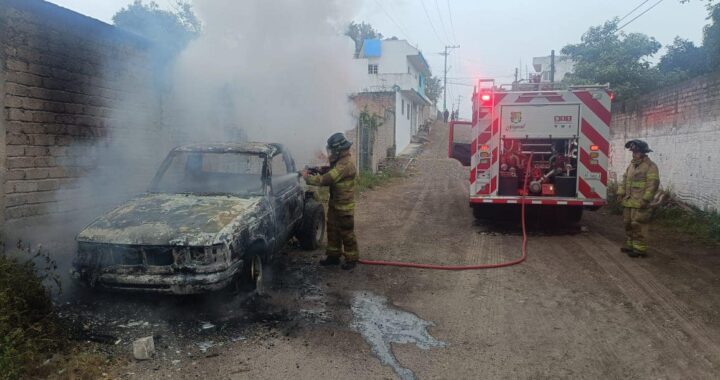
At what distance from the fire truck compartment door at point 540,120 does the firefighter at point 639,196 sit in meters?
1.31

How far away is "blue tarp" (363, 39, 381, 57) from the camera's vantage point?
28.7 m

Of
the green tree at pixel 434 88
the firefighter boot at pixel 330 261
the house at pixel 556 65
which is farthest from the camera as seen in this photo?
the green tree at pixel 434 88

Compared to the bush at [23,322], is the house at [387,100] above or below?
above

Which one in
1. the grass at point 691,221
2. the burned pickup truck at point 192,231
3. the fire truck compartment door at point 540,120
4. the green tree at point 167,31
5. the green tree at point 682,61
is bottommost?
the grass at point 691,221

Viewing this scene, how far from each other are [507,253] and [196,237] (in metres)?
4.43

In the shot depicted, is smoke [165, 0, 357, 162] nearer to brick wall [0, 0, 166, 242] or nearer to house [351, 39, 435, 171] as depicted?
brick wall [0, 0, 166, 242]

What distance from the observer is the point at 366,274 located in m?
5.94

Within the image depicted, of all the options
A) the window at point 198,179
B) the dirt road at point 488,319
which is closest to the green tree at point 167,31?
the window at point 198,179

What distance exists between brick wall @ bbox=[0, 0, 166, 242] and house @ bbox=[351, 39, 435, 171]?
7369mm

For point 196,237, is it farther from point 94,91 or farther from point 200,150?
point 94,91

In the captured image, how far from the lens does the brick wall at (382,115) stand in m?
19.5

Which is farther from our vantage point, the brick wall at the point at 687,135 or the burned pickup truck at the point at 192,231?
the brick wall at the point at 687,135

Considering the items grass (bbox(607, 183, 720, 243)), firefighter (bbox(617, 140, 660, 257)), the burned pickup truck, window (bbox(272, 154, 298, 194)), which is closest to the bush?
the burned pickup truck

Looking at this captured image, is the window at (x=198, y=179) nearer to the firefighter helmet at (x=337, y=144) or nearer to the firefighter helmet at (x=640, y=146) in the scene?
the firefighter helmet at (x=337, y=144)
